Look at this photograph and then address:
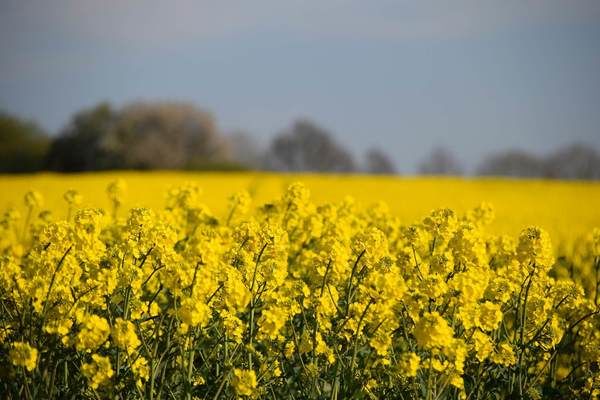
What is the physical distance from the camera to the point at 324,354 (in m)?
4.36

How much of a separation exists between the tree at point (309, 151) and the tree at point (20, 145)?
901 inches

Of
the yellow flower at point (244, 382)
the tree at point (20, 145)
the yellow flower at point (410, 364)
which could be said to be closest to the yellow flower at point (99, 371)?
the yellow flower at point (244, 382)

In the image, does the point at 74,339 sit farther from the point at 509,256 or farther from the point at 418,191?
the point at 418,191

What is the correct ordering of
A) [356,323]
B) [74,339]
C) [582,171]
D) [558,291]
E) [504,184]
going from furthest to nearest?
[582,171], [504,184], [558,291], [356,323], [74,339]

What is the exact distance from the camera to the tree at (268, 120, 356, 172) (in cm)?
7556

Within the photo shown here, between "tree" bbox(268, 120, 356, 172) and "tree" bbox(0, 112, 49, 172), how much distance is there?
2289cm

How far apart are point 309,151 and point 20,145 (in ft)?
98.5

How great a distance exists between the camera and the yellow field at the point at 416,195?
534 inches

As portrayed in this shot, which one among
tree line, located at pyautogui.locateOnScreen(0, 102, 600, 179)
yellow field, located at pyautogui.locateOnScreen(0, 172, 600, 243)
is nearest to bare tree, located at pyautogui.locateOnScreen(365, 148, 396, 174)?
tree line, located at pyautogui.locateOnScreen(0, 102, 600, 179)

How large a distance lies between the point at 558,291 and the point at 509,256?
1.34ft

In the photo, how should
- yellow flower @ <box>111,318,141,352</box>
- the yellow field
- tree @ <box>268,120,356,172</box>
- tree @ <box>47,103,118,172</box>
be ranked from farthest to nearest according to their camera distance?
tree @ <box>268,120,356,172</box>, tree @ <box>47,103,118,172</box>, the yellow field, yellow flower @ <box>111,318,141,352</box>

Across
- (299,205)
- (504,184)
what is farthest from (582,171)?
(299,205)

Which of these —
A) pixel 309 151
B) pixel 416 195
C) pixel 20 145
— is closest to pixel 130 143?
pixel 20 145

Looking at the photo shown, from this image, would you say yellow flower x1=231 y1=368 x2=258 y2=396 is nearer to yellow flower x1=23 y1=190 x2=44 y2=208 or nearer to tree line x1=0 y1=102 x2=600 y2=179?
yellow flower x1=23 y1=190 x2=44 y2=208
